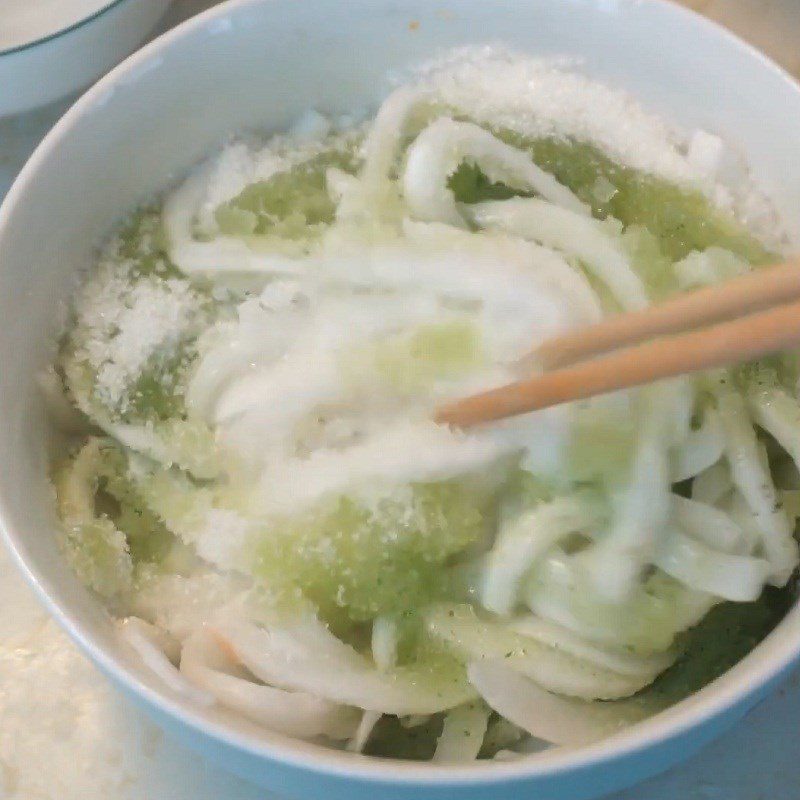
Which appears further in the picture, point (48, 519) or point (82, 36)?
point (82, 36)

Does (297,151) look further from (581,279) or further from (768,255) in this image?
(768,255)

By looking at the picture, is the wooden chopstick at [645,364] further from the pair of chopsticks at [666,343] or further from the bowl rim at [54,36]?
the bowl rim at [54,36]

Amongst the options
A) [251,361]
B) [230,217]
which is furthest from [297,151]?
[251,361]

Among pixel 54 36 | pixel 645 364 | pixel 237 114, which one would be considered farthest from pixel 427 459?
pixel 54 36

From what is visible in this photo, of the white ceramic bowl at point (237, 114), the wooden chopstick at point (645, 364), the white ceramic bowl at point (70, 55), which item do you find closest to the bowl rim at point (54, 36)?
the white ceramic bowl at point (70, 55)

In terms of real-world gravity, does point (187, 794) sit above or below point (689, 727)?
below

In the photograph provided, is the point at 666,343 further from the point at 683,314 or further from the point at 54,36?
the point at 54,36
